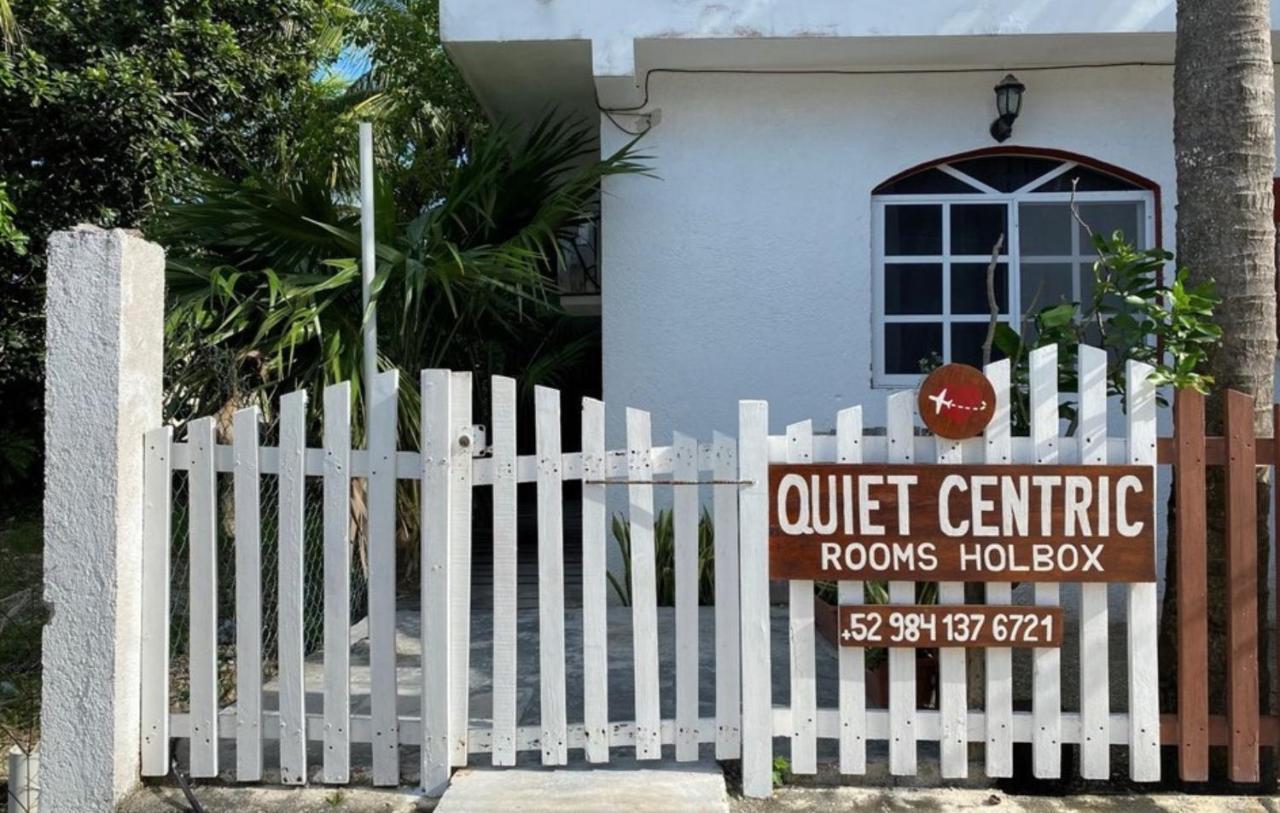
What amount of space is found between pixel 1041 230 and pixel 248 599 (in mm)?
5478

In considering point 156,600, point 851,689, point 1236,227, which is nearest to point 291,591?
point 156,600

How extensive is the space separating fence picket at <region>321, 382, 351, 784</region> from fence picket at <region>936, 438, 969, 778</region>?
2099mm

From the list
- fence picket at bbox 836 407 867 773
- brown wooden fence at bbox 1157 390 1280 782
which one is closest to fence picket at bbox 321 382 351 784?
fence picket at bbox 836 407 867 773

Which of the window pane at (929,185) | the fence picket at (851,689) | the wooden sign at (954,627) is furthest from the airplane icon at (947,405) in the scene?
the window pane at (929,185)

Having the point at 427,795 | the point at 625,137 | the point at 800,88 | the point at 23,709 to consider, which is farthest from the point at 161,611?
the point at 800,88

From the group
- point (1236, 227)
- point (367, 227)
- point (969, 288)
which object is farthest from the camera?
point (969, 288)

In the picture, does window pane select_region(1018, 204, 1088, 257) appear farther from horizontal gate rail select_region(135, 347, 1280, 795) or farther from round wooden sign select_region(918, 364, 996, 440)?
round wooden sign select_region(918, 364, 996, 440)

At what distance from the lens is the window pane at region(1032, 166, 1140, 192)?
6867mm

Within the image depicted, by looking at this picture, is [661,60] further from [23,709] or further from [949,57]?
[23,709]

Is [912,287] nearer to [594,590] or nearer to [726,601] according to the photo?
[726,601]

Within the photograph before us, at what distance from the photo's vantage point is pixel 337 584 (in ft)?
12.2

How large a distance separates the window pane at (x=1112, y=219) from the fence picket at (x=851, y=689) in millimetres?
4047

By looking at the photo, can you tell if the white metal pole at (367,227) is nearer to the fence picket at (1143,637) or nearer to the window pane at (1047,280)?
the fence picket at (1143,637)

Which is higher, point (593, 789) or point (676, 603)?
point (676, 603)
